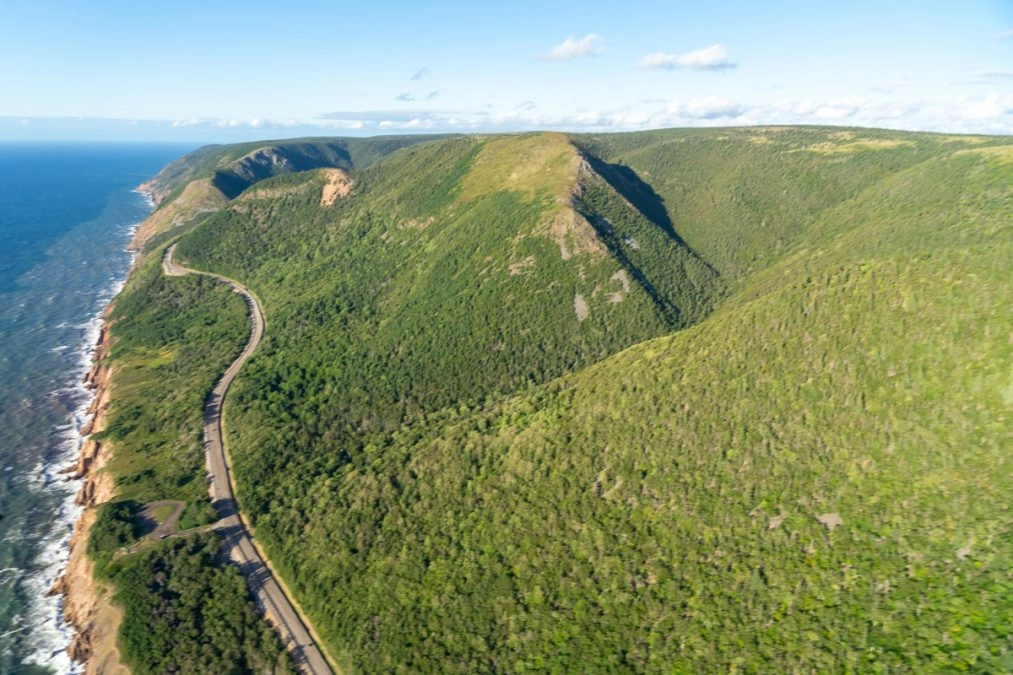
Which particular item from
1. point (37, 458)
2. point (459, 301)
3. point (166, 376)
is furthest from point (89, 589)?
point (459, 301)

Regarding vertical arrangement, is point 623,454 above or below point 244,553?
above

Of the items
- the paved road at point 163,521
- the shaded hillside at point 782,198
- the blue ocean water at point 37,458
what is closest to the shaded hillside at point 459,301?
the paved road at point 163,521

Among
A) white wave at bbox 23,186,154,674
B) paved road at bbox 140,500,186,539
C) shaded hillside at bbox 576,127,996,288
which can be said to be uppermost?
shaded hillside at bbox 576,127,996,288

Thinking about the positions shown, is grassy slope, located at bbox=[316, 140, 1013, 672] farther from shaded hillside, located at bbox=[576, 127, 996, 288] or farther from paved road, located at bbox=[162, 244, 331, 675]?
shaded hillside, located at bbox=[576, 127, 996, 288]

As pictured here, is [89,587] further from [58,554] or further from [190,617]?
[190,617]

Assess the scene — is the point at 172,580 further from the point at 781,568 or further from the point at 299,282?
the point at 299,282

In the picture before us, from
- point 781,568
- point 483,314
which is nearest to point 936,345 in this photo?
point 781,568

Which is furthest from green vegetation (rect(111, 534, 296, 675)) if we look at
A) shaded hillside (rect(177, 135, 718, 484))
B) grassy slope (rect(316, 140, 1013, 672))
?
shaded hillside (rect(177, 135, 718, 484))
